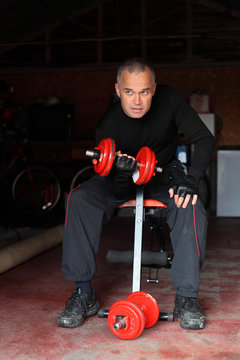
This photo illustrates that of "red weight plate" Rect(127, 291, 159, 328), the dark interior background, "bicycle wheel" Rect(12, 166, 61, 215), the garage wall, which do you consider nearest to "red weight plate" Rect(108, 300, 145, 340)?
"red weight plate" Rect(127, 291, 159, 328)

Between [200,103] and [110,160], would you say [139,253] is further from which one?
[200,103]

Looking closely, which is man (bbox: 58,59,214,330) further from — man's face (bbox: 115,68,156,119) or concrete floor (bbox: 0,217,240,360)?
concrete floor (bbox: 0,217,240,360)

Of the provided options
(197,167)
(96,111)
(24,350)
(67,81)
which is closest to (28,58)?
(67,81)

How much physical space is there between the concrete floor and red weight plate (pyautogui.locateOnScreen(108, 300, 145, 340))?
3 cm

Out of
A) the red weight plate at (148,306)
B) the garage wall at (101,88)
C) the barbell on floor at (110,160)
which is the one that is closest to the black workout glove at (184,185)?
the barbell on floor at (110,160)

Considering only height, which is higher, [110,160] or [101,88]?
[101,88]

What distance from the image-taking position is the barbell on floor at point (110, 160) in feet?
6.09

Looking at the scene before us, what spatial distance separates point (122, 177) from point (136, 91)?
39 centimetres

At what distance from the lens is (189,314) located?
1938 millimetres

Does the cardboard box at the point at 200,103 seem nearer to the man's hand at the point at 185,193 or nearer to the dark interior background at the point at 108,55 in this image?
the dark interior background at the point at 108,55

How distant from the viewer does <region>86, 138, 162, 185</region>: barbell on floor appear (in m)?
1.86

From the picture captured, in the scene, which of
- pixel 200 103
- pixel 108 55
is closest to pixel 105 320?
pixel 200 103

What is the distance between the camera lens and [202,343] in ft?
5.82

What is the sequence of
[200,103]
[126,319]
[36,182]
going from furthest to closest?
[200,103] → [36,182] → [126,319]
